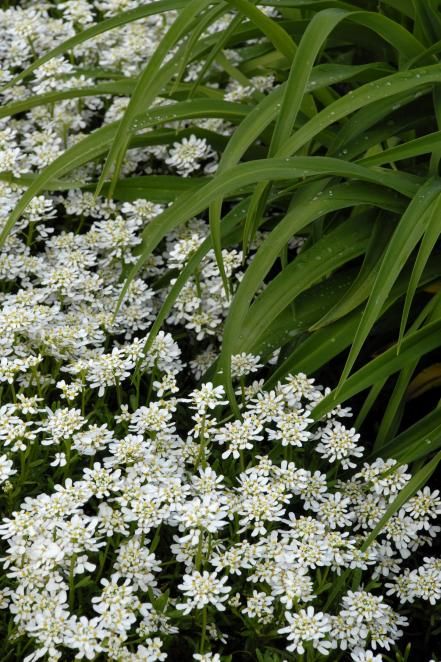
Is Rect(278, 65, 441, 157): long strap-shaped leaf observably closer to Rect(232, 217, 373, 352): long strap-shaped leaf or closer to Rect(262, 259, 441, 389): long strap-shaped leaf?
Rect(232, 217, 373, 352): long strap-shaped leaf

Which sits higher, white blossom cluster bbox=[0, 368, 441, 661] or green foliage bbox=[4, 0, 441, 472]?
green foliage bbox=[4, 0, 441, 472]

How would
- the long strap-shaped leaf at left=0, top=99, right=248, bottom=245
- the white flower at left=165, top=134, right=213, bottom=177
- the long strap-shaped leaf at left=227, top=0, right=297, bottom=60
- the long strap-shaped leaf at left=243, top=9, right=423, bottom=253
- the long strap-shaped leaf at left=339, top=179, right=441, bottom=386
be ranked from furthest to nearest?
the white flower at left=165, top=134, right=213, bottom=177 → the long strap-shaped leaf at left=0, top=99, right=248, bottom=245 → the long strap-shaped leaf at left=227, top=0, right=297, bottom=60 → the long strap-shaped leaf at left=243, top=9, right=423, bottom=253 → the long strap-shaped leaf at left=339, top=179, right=441, bottom=386

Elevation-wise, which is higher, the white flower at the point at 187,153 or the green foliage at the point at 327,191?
the white flower at the point at 187,153

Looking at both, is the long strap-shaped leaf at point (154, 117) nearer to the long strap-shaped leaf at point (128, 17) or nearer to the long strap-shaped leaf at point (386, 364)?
the long strap-shaped leaf at point (128, 17)

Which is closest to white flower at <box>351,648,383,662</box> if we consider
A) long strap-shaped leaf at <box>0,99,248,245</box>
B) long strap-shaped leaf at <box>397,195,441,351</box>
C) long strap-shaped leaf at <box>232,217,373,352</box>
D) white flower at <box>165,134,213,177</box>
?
long strap-shaped leaf at <box>397,195,441,351</box>

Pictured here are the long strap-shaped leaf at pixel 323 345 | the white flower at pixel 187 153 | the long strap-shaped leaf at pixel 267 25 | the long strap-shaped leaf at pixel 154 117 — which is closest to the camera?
the long strap-shaped leaf at pixel 267 25

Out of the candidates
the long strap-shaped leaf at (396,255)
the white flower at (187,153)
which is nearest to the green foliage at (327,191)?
the long strap-shaped leaf at (396,255)

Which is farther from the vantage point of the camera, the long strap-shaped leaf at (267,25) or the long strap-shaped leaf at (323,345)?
the long strap-shaped leaf at (323,345)

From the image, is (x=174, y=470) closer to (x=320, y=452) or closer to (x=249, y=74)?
(x=320, y=452)
